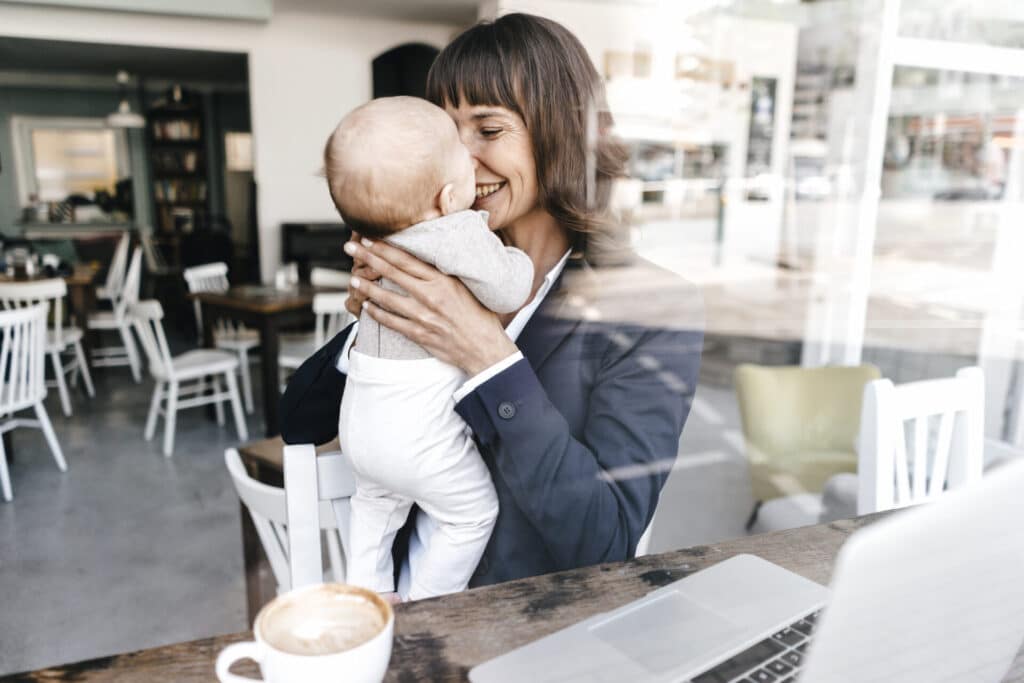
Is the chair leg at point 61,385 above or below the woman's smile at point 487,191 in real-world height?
below

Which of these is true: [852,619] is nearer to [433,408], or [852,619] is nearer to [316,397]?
[433,408]

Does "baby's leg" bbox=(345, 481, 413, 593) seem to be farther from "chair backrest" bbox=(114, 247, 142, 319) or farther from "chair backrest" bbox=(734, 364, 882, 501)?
"chair backrest" bbox=(114, 247, 142, 319)

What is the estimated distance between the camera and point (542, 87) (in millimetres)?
907

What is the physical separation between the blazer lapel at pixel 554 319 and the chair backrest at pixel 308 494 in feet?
1.06

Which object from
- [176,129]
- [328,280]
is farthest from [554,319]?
[176,129]

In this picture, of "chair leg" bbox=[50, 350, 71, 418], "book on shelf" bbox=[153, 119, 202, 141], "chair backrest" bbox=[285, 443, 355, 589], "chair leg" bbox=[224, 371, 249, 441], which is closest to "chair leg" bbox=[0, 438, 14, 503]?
"chair leg" bbox=[224, 371, 249, 441]

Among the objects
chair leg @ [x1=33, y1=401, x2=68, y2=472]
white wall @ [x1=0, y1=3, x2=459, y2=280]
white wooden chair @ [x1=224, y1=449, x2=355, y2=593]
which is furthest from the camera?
white wall @ [x1=0, y1=3, x2=459, y2=280]

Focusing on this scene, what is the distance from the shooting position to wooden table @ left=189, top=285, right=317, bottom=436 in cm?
366

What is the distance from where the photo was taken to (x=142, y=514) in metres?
3.02

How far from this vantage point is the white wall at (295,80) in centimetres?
566

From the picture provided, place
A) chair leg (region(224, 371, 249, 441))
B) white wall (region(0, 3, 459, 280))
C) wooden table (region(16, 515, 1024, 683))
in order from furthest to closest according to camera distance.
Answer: white wall (region(0, 3, 459, 280)), chair leg (region(224, 371, 249, 441)), wooden table (region(16, 515, 1024, 683))

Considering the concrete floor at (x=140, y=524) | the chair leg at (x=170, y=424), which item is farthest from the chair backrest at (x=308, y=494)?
the chair leg at (x=170, y=424)

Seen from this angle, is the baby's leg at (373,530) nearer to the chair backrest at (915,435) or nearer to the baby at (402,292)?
the baby at (402,292)

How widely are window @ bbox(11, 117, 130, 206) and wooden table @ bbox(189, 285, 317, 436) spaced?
22.0 ft
